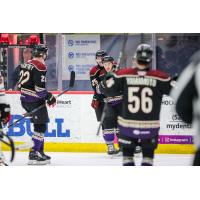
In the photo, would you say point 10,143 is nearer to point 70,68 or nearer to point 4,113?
point 4,113

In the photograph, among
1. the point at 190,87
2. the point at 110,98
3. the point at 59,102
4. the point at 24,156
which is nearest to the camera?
the point at 190,87

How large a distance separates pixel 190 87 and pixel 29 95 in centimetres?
259

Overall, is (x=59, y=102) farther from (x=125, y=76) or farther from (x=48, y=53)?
(x=125, y=76)

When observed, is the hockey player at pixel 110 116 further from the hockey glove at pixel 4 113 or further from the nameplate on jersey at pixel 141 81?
the hockey glove at pixel 4 113

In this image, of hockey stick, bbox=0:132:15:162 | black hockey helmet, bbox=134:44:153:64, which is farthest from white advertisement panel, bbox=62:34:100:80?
black hockey helmet, bbox=134:44:153:64

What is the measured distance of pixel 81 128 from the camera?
17.5 ft

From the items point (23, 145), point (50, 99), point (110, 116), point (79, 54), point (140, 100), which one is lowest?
point (23, 145)

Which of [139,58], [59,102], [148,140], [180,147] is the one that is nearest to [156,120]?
[148,140]

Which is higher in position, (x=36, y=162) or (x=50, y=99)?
(x=50, y=99)

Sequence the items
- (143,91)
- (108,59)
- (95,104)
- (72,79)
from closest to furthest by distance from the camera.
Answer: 1. (143,91)
2. (108,59)
3. (72,79)
4. (95,104)

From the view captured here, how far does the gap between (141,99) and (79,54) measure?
1320mm

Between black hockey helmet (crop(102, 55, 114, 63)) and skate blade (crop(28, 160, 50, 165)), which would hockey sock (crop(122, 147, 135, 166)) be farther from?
black hockey helmet (crop(102, 55, 114, 63))

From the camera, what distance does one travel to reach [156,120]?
160 inches

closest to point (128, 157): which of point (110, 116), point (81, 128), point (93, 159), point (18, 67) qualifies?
point (110, 116)
